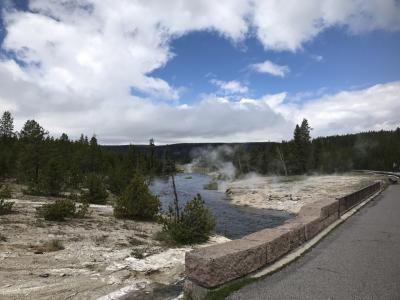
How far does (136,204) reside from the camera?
19.2 m

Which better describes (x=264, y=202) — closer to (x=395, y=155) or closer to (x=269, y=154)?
(x=269, y=154)

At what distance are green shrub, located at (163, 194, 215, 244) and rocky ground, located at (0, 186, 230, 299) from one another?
0.66 meters

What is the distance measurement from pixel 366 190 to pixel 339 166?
254ft

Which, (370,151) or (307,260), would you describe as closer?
(307,260)

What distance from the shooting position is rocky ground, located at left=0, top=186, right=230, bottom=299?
723cm

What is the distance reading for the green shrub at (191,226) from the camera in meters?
13.1

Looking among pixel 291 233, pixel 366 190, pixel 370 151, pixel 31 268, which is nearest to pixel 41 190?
pixel 31 268

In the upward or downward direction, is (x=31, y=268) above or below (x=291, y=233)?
below

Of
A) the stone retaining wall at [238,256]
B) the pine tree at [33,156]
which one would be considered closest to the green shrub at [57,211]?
the stone retaining wall at [238,256]

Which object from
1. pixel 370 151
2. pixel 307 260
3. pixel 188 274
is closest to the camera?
pixel 188 274

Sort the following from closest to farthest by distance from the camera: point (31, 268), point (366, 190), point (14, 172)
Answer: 1. point (31, 268)
2. point (366, 190)
3. point (14, 172)

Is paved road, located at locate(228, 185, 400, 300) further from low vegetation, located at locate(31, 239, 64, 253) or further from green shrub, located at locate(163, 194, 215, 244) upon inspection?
low vegetation, located at locate(31, 239, 64, 253)

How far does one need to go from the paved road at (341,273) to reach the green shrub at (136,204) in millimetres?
11723

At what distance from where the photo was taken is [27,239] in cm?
1165
